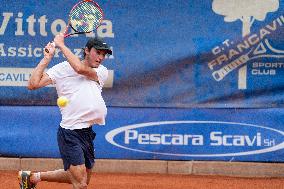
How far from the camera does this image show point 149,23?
848 centimetres

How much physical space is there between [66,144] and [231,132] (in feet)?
10.2

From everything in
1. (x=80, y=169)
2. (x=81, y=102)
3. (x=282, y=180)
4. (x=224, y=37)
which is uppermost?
(x=224, y=37)

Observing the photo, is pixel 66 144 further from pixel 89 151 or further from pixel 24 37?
pixel 24 37

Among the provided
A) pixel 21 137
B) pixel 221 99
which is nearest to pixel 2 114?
pixel 21 137

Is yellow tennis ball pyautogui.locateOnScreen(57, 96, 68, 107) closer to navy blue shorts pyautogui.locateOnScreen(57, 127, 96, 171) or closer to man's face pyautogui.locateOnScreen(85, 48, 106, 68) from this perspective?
navy blue shorts pyautogui.locateOnScreen(57, 127, 96, 171)

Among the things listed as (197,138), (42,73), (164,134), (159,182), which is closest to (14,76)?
(164,134)

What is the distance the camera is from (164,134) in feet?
28.0

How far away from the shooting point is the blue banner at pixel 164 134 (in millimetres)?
8500

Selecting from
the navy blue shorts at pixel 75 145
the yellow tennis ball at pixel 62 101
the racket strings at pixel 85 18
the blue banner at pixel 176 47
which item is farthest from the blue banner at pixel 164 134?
the yellow tennis ball at pixel 62 101

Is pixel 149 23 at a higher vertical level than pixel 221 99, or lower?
higher

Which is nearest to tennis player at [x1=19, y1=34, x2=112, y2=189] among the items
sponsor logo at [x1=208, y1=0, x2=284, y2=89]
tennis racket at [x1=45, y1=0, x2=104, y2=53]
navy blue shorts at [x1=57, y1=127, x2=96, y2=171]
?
navy blue shorts at [x1=57, y1=127, x2=96, y2=171]

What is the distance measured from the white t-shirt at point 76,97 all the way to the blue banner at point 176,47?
261 centimetres

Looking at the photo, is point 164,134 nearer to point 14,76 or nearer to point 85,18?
point 14,76

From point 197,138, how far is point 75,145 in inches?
116
